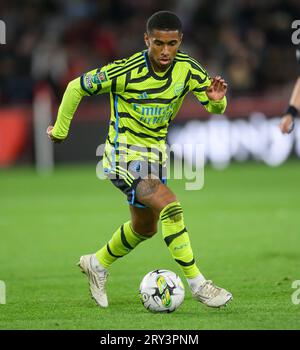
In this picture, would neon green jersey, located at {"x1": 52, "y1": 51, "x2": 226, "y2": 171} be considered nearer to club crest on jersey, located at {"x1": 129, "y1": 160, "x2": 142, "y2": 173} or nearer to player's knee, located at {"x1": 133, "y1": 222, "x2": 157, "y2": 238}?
club crest on jersey, located at {"x1": 129, "y1": 160, "x2": 142, "y2": 173}

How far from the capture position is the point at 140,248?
425 inches

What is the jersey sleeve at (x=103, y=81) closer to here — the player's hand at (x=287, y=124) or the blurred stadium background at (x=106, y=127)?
the player's hand at (x=287, y=124)

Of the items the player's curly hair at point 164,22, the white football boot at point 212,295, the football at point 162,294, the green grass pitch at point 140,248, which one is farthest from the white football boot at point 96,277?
the player's curly hair at point 164,22

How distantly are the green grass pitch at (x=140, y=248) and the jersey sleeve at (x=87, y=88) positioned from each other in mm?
1327

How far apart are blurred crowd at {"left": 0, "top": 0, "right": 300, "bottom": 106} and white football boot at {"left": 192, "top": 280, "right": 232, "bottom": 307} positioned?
40.3 feet

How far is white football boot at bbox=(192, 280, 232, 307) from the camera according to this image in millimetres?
6848

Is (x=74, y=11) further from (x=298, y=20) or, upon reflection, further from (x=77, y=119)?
(x=298, y=20)

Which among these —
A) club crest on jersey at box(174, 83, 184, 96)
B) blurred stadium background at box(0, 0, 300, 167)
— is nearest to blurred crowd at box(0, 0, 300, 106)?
blurred stadium background at box(0, 0, 300, 167)

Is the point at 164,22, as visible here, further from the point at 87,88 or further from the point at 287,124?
the point at 287,124

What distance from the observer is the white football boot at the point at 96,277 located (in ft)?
24.1

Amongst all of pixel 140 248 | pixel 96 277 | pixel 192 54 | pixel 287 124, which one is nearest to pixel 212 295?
pixel 96 277
